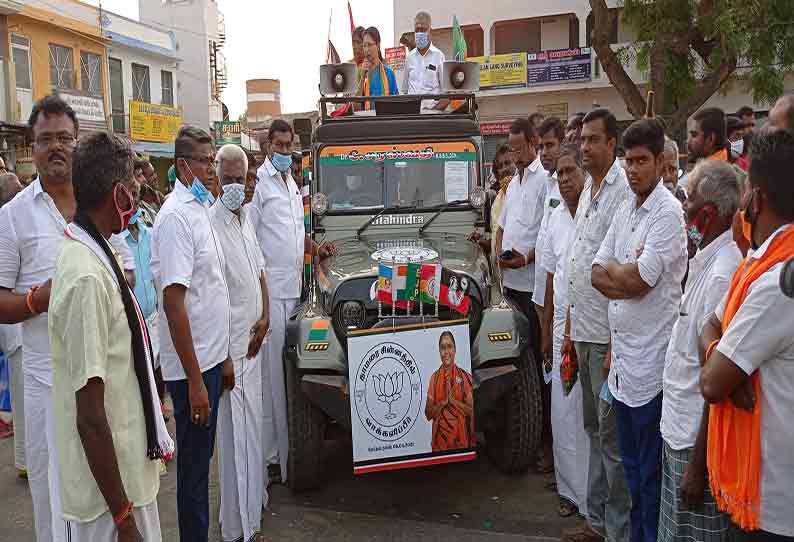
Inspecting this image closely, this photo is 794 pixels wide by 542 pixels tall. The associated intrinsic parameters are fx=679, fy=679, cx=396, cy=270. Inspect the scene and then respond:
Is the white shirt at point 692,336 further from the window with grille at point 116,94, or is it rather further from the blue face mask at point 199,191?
the window with grille at point 116,94

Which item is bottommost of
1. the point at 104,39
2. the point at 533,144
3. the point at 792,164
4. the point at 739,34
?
the point at 792,164

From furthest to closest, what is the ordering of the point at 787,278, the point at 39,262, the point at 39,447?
1. the point at 39,262
2. the point at 39,447
3. the point at 787,278

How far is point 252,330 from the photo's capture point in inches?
147

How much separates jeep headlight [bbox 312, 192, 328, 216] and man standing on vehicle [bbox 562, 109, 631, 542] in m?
2.35

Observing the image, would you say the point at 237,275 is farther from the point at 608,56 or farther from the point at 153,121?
the point at 153,121

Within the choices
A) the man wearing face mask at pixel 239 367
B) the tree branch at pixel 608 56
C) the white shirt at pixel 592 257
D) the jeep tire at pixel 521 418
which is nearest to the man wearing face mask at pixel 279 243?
the man wearing face mask at pixel 239 367

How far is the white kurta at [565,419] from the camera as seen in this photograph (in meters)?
3.98

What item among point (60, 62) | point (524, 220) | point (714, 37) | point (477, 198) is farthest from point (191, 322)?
point (60, 62)

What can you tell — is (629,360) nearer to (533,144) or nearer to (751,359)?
(751,359)

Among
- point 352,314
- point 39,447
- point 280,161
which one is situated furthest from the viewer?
point 280,161

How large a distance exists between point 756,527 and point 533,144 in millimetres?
3593

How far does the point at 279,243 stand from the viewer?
491cm

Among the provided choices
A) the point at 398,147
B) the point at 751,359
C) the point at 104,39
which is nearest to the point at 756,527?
the point at 751,359

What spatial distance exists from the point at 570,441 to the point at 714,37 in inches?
538
